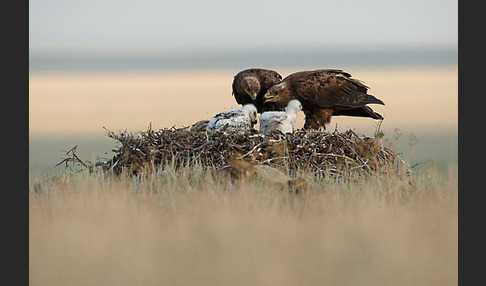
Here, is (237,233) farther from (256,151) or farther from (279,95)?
(279,95)

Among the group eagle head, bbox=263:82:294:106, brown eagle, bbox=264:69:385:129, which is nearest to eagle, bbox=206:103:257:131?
eagle head, bbox=263:82:294:106

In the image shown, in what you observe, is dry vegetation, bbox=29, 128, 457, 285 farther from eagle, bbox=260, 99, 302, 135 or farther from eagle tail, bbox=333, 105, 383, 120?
eagle tail, bbox=333, 105, 383, 120

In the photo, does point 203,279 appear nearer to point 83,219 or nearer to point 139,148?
point 83,219

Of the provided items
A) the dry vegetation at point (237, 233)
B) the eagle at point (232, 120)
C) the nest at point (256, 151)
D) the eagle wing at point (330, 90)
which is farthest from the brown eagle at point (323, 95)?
the dry vegetation at point (237, 233)

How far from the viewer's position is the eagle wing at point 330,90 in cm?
952

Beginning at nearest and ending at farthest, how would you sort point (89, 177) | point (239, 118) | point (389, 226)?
point (389, 226) → point (89, 177) → point (239, 118)

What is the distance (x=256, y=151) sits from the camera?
785cm

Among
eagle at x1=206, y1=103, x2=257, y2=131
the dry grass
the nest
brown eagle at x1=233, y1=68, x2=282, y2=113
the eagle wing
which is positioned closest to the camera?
the dry grass

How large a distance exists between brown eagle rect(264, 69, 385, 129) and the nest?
47.8 inches

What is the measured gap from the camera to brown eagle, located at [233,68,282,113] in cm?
966

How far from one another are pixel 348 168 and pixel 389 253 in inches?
91.7

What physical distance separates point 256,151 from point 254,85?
76.4 inches

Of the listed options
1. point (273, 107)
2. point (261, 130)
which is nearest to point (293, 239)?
point (261, 130)

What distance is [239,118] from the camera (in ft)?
28.0
